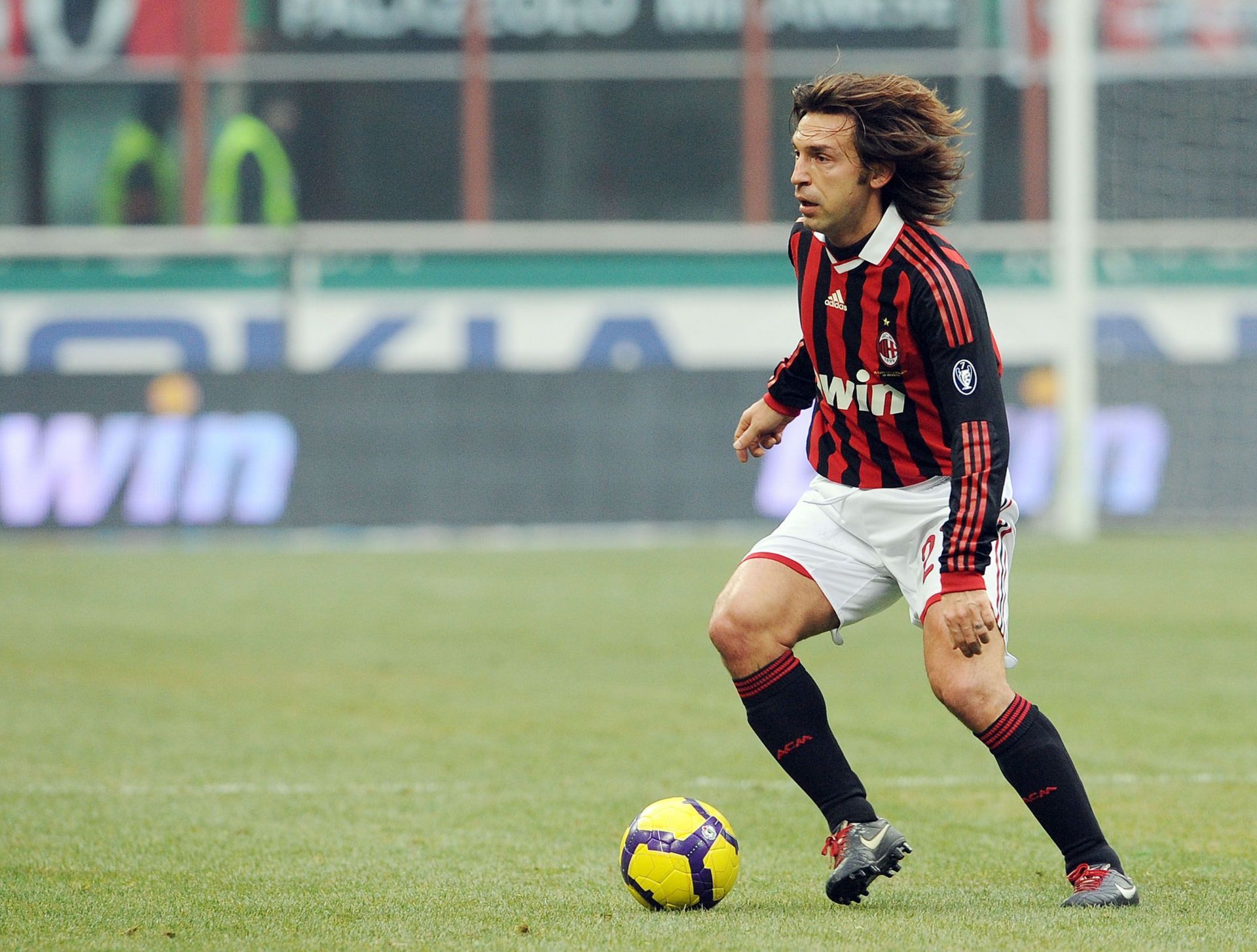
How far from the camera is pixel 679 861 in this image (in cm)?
475

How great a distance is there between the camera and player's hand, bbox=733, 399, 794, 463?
538cm

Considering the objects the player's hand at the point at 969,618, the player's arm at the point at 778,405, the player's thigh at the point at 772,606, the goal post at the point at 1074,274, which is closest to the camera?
the player's hand at the point at 969,618

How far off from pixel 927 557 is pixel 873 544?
0.16m

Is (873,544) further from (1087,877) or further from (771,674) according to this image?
(1087,877)

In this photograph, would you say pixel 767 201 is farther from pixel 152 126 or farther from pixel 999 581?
pixel 999 581

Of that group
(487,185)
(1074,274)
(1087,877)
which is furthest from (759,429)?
(487,185)

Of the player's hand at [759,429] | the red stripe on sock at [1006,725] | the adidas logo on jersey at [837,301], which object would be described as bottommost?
the red stripe on sock at [1006,725]

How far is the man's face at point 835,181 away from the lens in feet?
15.5

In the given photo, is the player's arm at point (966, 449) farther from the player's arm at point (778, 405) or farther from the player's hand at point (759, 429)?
the player's hand at point (759, 429)

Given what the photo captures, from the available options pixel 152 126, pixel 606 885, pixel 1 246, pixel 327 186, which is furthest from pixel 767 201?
pixel 606 885

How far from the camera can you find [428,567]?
49.1 ft

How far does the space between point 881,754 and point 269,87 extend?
71.3 feet

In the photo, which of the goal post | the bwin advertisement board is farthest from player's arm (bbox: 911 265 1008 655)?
the goal post

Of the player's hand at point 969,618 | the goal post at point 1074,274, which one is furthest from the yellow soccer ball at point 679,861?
the goal post at point 1074,274
